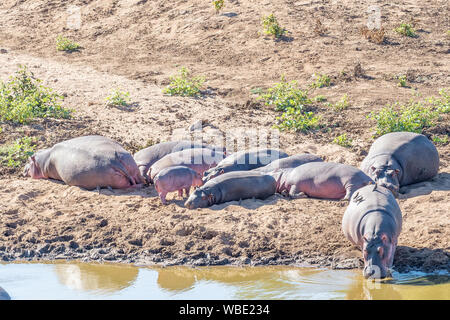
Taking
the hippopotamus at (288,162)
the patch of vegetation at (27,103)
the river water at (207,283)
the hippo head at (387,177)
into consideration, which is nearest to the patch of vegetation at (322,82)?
the hippopotamus at (288,162)

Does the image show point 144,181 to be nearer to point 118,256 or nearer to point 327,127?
point 118,256

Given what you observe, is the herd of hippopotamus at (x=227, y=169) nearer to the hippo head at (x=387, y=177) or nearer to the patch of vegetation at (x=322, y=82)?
the hippo head at (x=387, y=177)

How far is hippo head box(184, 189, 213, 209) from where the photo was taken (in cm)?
870

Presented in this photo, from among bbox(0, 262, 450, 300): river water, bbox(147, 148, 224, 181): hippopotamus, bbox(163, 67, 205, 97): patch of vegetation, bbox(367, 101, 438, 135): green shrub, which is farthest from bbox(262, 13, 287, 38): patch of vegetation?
bbox(0, 262, 450, 300): river water

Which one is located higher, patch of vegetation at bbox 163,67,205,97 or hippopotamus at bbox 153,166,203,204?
patch of vegetation at bbox 163,67,205,97

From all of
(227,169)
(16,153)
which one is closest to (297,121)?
(227,169)

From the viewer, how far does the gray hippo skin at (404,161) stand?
30.2 ft

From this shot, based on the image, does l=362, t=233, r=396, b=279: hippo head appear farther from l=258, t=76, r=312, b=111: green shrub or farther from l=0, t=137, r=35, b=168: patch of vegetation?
l=0, t=137, r=35, b=168: patch of vegetation

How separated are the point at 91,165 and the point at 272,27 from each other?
23.5 feet

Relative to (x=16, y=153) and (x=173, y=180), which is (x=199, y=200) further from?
(x=16, y=153)

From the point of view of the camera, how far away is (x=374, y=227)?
22.6 ft

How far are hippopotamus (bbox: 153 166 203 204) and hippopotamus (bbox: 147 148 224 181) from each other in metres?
0.57

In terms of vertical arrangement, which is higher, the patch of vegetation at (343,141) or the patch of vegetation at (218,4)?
the patch of vegetation at (218,4)

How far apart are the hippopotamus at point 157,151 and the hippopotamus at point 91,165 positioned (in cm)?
40
